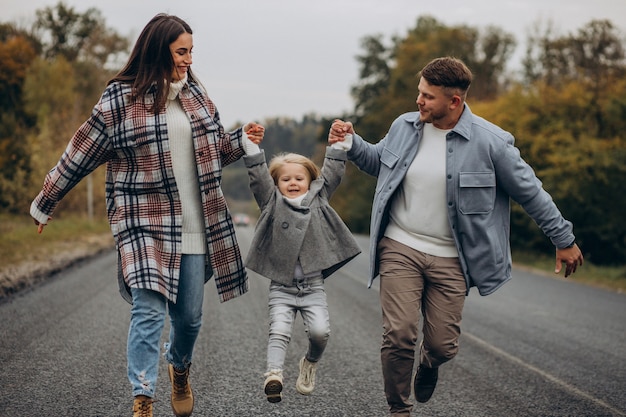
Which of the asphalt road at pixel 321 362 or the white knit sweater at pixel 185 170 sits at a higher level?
the white knit sweater at pixel 185 170

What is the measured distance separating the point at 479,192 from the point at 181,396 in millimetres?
2044

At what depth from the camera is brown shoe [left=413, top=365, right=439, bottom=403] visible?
498 cm

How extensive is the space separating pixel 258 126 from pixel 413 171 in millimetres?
921

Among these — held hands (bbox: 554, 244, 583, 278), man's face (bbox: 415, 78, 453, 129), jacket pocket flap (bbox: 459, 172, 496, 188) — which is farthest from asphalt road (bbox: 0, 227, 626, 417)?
man's face (bbox: 415, 78, 453, 129)

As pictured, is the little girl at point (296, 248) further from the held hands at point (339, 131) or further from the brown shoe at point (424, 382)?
the brown shoe at point (424, 382)

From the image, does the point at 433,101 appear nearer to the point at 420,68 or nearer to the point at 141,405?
the point at 141,405

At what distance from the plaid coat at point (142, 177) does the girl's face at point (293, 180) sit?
0.46m

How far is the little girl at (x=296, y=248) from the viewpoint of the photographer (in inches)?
178

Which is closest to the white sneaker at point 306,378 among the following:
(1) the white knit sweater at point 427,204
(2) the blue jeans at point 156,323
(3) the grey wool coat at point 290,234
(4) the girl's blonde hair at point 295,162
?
(3) the grey wool coat at point 290,234

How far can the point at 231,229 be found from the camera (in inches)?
176

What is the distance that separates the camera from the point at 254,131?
4562 millimetres

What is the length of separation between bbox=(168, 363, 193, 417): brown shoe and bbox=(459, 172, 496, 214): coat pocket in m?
1.83

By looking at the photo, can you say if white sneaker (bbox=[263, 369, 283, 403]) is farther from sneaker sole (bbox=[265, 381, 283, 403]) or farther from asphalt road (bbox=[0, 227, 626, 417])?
asphalt road (bbox=[0, 227, 626, 417])

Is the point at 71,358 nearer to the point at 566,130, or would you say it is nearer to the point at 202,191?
the point at 202,191
